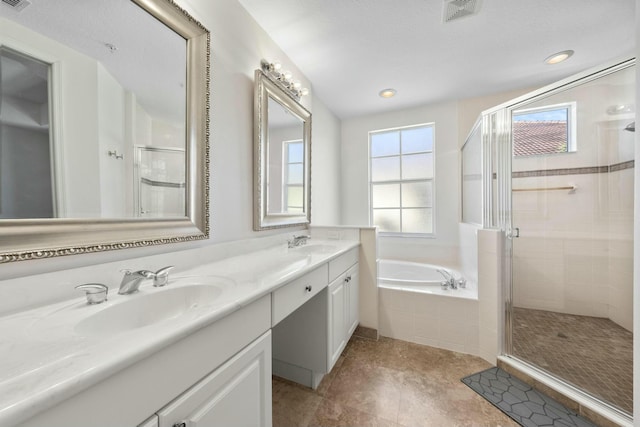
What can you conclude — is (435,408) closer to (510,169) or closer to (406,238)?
(510,169)

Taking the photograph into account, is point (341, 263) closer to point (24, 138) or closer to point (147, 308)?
point (147, 308)

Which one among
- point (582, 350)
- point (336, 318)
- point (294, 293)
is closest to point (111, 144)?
point (294, 293)

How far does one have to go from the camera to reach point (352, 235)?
2096 millimetres

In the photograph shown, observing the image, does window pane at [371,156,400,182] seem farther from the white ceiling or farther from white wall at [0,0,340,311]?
white wall at [0,0,340,311]

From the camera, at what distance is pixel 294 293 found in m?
1.07

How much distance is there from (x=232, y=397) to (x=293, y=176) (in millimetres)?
1586

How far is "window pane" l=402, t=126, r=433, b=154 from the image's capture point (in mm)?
2998

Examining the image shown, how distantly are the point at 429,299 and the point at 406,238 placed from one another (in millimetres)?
1214

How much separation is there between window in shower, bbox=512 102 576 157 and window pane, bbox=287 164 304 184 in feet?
5.58

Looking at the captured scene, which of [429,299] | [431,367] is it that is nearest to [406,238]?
[429,299]

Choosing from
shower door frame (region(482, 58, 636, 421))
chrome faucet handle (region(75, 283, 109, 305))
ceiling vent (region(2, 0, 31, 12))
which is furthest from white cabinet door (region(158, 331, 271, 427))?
shower door frame (region(482, 58, 636, 421))

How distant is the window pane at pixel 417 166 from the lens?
9.87 ft

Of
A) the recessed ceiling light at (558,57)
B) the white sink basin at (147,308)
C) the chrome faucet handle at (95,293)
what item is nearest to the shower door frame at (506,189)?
the recessed ceiling light at (558,57)

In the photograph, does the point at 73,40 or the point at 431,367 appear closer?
the point at 73,40
